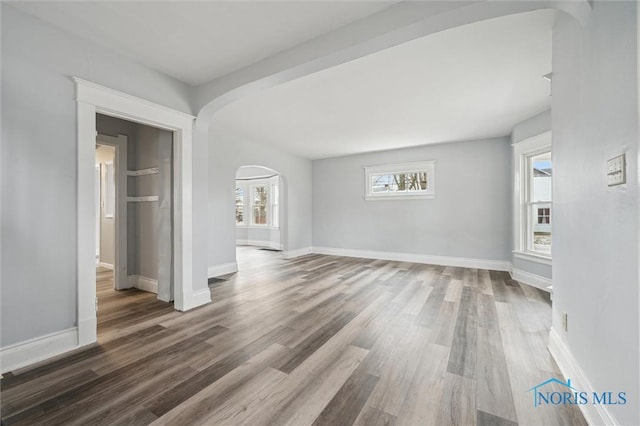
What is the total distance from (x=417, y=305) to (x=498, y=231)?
308 centimetres

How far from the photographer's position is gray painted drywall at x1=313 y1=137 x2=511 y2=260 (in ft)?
16.8

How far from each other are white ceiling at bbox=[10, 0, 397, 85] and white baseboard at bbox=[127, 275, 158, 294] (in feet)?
9.33

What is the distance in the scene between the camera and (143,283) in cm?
384

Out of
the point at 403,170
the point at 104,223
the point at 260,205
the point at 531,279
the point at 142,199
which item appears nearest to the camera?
the point at 142,199

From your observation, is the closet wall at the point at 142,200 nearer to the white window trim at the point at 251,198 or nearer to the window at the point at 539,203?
the white window trim at the point at 251,198

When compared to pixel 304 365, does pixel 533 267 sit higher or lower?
higher

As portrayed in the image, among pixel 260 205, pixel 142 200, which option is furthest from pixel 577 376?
Answer: pixel 260 205

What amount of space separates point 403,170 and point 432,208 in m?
1.10

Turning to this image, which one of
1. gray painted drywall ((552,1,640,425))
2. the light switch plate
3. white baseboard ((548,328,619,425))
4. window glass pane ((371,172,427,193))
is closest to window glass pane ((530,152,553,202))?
window glass pane ((371,172,427,193))

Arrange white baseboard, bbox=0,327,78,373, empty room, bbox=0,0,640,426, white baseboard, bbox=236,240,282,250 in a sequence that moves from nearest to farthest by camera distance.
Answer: empty room, bbox=0,0,640,426
white baseboard, bbox=0,327,78,373
white baseboard, bbox=236,240,282,250

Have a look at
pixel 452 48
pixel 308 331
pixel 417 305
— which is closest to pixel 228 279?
pixel 308 331

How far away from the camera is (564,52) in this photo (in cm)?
189

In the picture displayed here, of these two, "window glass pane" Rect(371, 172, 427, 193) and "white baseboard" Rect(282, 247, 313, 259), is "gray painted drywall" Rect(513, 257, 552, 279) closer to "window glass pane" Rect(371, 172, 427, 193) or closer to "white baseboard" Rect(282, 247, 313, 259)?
"window glass pane" Rect(371, 172, 427, 193)

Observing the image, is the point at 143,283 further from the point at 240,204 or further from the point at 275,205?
the point at 240,204
